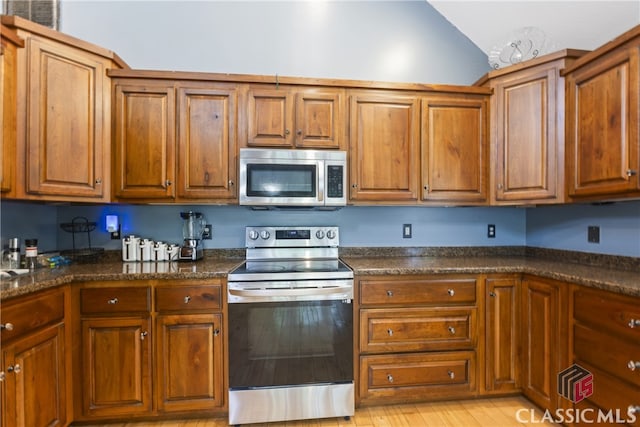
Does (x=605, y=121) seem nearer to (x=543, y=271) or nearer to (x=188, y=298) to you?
(x=543, y=271)

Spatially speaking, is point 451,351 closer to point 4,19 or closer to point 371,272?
point 371,272

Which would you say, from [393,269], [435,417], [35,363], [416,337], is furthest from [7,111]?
[435,417]

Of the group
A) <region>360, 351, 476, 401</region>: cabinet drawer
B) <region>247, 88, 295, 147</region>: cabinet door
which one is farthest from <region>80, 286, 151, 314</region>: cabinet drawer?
<region>360, 351, 476, 401</region>: cabinet drawer

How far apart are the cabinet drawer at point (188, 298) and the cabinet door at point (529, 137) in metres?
2.00

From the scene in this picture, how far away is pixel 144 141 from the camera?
6.33 ft

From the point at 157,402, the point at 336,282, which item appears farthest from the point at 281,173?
the point at 157,402

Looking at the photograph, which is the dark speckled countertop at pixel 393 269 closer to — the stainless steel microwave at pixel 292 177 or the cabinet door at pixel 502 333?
the cabinet door at pixel 502 333

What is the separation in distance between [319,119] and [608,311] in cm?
184

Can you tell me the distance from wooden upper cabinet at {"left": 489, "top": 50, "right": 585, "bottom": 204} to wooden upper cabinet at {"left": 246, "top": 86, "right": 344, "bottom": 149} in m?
1.11

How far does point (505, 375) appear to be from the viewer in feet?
6.21

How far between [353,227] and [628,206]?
5.61 ft

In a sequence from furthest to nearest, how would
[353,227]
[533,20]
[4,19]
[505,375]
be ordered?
[353,227]
[533,20]
[505,375]
[4,19]

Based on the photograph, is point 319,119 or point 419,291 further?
point 319,119

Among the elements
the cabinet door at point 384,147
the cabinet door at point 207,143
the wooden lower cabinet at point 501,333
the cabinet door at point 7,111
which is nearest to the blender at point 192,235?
the cabinet door at point 207,143
